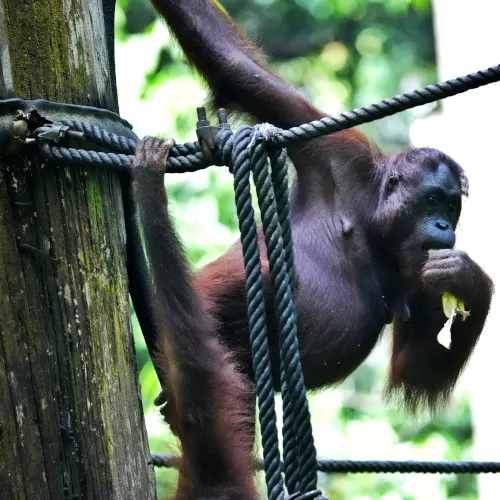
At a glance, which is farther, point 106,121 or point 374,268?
point 374,268

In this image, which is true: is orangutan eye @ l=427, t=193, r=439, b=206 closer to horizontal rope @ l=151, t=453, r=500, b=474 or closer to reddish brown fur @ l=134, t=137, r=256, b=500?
horizontal rope @ l=151, t=453, r=500, b=474

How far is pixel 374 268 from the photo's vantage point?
351 cm

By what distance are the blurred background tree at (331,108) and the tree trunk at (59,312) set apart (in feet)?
2.18

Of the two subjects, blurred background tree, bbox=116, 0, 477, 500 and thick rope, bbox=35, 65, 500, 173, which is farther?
blurred background tree, bbox=116, 0, 477, 500

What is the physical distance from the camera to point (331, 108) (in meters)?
8.55

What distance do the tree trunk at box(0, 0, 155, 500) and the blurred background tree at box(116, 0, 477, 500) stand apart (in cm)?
67

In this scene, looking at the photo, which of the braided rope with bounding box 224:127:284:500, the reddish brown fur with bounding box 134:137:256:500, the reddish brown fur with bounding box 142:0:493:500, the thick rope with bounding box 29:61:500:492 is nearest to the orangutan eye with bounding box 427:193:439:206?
the reddish brown fur with bounding box 142:0:493:500

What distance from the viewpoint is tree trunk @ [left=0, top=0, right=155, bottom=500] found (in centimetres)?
195

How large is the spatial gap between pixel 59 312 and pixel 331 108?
6.81 meters

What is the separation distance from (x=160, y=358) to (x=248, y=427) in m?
0.47

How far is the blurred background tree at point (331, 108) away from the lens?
589 cm

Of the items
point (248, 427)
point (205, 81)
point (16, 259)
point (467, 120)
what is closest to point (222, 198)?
point (467, 120)

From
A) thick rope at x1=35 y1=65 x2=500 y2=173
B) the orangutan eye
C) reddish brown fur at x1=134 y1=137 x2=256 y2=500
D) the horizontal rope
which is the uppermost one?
thick rope at x1=35 y1=65 x2=500 y2=173

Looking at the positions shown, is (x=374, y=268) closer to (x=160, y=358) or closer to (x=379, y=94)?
(x=160, y=358)
